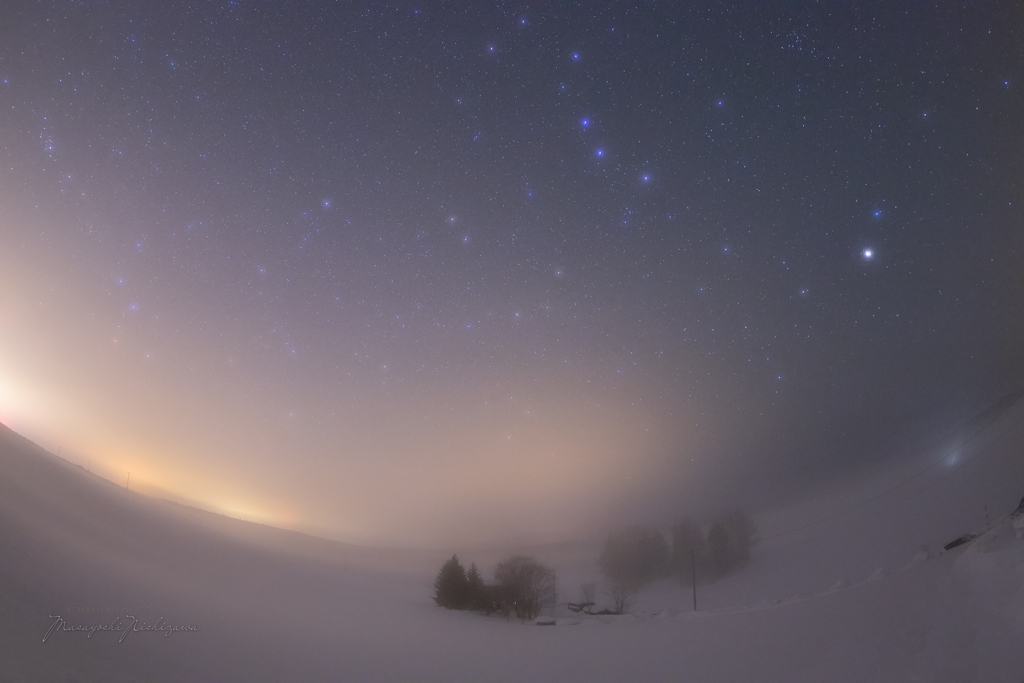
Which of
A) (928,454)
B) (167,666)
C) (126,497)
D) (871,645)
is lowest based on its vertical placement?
(167,666)

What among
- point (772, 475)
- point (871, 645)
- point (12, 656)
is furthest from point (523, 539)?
point (12, 656)

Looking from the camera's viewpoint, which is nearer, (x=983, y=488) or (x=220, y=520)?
(x=983, y=488)

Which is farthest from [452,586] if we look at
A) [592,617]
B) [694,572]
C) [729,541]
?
[729,541]

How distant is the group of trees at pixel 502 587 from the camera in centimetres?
497

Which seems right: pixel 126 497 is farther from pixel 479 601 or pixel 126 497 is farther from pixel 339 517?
pixel 479 601

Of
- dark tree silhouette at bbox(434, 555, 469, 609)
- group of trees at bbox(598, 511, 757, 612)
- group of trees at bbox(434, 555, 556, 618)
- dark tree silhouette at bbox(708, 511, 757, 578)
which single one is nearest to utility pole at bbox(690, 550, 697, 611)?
group of trees at bbox(598, 511, 757, 612)

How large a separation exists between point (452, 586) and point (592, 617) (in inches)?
66.6

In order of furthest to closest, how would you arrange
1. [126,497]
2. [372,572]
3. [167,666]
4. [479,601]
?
[126,497], [372,572], [479,601], [167,666]

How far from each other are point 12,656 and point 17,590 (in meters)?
1.10

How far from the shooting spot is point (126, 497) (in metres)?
5.84

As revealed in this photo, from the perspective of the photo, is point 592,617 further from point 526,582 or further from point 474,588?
point 474,588

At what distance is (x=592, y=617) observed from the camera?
475 cm

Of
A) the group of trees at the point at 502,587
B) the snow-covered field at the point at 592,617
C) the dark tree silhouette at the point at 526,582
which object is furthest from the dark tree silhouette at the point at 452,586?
the dark tree silhouette at the point at 526,582

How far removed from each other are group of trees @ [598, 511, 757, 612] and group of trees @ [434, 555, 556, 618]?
780 millimetres
